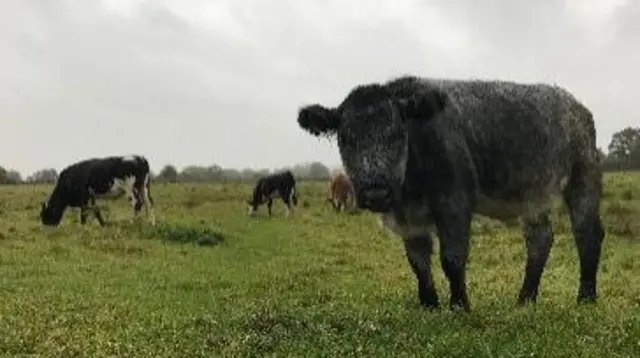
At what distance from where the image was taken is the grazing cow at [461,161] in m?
13.7

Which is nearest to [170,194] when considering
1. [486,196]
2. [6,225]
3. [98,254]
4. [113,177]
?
[113,177]

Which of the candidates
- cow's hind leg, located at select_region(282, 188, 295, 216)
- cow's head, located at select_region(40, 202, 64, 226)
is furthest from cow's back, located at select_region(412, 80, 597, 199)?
cow's hind leg, located at select_region(282, 188, 295, 216)

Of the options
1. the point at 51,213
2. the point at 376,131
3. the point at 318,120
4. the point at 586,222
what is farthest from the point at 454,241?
the point at 51,213

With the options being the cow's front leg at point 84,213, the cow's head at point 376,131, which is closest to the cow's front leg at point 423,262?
the cow's head at point 376,131

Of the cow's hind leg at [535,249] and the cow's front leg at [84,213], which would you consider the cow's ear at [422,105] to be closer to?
the cow's hind leg at [535,249]

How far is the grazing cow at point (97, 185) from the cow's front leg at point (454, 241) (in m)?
28.4

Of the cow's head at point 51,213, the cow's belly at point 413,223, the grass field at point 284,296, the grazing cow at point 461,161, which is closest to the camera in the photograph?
the grass field at point 284,296

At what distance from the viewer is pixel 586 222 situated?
55.4 feet

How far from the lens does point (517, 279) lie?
21922 mm

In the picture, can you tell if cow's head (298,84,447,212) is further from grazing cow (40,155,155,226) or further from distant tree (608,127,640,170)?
distant tree (608,127,640,170)

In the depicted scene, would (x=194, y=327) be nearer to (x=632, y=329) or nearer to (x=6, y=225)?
(x=632, y=329)

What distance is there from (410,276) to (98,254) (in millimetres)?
10619

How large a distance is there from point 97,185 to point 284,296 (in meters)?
25.2

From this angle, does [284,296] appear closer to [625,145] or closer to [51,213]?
[51,213]
